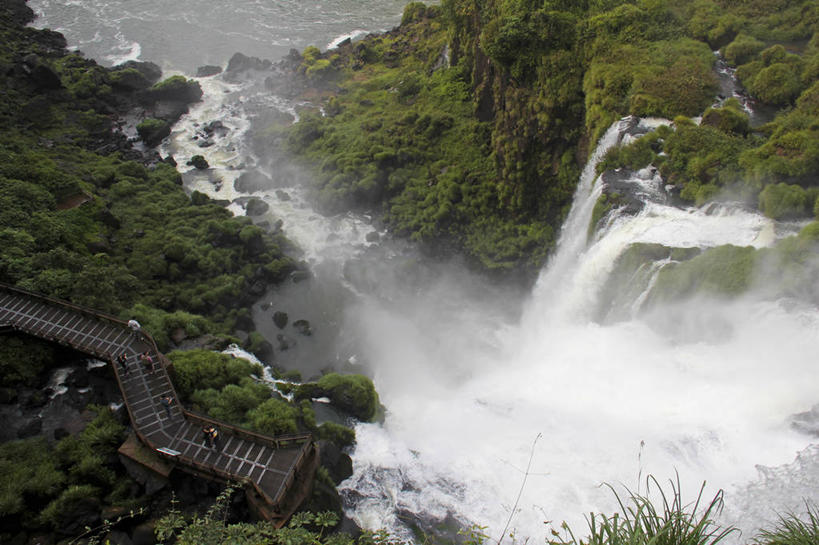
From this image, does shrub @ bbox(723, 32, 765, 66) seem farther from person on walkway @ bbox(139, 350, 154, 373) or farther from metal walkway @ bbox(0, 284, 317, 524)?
person on walkway @ bbox(139, 350, 154, 373)

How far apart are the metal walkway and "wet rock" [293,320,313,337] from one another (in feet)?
40.1

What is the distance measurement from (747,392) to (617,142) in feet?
53.6

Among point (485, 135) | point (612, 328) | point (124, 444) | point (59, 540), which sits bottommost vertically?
point (59, 540)

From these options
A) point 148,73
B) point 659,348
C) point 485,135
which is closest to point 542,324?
point 659,348

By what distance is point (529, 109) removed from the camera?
36.1 m

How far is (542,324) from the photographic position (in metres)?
32.1

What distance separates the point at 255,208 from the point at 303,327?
578 inches

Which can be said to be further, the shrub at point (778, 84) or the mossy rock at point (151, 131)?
the mossy rock at point (151, 131)

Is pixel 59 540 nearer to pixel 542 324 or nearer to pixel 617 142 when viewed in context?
pixel 542 324

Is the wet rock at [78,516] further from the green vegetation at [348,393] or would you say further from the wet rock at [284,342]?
the wet rock at [284,342]

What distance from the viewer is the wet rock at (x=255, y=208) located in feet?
145

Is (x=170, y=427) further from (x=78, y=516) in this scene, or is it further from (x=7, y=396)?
(x=7, y=396)

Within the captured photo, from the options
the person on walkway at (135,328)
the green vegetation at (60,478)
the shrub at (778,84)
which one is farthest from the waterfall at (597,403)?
the person on walkway at (135,328)

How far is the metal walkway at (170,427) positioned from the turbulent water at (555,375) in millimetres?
3906
